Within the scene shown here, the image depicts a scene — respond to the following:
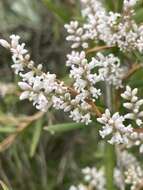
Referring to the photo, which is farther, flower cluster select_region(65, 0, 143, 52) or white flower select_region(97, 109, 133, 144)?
flower cluster select_region(65, 0, 143, 52)

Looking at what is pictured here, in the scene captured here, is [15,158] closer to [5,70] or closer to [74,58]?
[5,70]

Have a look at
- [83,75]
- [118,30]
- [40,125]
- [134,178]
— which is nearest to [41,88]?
[83,75]

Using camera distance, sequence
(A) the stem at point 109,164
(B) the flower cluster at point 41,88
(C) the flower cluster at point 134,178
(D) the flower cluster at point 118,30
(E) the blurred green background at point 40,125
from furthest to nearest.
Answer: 1. (E) the blurred green background at point 40,125
2. (A) the stem at point 109,164
3. (C) the flower cluster at point 134,178
4. (D) the flower cluster at point 118,30
5. (B) the flower cluster at point 41,88

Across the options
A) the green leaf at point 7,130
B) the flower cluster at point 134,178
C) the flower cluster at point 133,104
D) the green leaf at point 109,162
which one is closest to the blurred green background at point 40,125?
the green leaf at point 7,130

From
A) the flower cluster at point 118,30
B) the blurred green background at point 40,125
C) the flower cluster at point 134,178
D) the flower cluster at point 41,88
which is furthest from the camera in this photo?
the blurred green background at point 40,125

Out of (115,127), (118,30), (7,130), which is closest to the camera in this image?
(115,127)

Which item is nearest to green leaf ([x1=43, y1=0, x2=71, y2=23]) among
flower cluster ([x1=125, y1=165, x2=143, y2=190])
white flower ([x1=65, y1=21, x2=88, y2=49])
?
white flower ([x1=65, y1=21, x2=88, y2=49])

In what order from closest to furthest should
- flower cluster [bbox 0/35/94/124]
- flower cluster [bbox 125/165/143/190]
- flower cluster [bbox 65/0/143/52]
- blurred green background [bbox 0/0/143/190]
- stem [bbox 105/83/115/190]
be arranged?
flower cluster [bbox 0/35/94/124]
flower cluster [bbox 65/0/143/52]
flower cluster [bbox 125/165/143/190]
stem [bbox 105/83/115/190]
blurred green background [bbox 0/0/143/190]

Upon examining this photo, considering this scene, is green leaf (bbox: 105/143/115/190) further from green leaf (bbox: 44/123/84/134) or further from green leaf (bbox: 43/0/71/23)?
green leaf (bbox: 43/0/71/23)

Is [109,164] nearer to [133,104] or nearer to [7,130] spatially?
[7,130]

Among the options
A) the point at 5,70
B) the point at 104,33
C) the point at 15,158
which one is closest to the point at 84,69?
the point at 104,33

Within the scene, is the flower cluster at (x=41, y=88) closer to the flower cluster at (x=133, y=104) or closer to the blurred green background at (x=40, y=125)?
the flower cluster at (x=133, y=104)

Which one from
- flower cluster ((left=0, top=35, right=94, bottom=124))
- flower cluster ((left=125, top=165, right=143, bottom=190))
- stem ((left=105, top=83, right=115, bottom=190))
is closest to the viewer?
flower cluster ((left=0, top=35, right=94, bottom=124))
